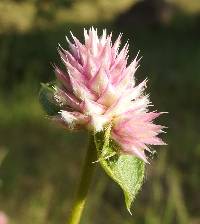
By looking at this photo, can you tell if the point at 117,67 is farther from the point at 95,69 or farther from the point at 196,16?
the point at 196,16

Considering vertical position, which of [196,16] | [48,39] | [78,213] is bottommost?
[196,16]

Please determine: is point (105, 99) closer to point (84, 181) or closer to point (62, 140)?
point (84, 181)

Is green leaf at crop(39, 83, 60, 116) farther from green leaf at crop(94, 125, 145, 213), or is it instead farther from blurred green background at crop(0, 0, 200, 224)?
blurred green background at crop(0, 0, 200, 224)

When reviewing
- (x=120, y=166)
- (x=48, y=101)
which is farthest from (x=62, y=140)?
(x=120, y=166)

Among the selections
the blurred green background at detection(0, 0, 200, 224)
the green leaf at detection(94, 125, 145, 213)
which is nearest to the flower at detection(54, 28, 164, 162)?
the green leaf at detection(94, 125, 145, 213)

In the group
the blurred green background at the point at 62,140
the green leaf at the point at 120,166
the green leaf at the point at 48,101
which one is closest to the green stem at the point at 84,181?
the green leaf at the point at 120,166

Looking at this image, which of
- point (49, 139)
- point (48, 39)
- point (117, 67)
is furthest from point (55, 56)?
point (117, 67)
